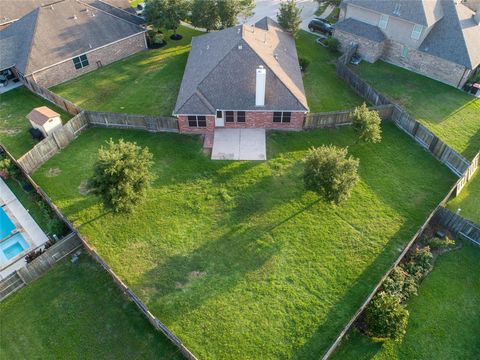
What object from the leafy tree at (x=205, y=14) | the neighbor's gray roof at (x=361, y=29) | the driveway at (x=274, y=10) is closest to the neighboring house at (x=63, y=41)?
the leafy tree at (x=205, y=14)

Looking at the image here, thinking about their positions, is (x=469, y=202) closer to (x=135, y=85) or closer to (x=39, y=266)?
(x=39, y=266)

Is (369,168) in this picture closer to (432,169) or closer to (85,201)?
(432,169)

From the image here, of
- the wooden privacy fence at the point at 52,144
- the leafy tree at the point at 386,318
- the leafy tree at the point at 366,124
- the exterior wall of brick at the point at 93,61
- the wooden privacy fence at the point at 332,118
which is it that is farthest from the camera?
the exterior wall of brick at the point at 93,61

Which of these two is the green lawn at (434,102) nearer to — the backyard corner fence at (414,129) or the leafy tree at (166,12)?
the backyard corner fence at (414,129)

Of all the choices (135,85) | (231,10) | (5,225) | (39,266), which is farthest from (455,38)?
(5,225)

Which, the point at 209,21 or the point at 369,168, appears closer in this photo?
the point at 369,168

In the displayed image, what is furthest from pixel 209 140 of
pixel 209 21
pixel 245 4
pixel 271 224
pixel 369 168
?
pixel 245 4
